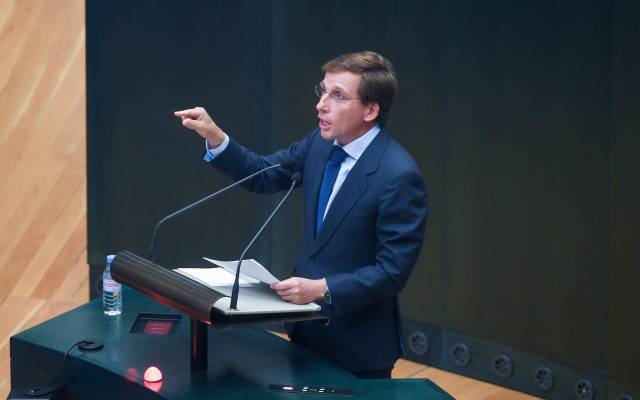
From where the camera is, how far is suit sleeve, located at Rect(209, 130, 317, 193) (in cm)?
253

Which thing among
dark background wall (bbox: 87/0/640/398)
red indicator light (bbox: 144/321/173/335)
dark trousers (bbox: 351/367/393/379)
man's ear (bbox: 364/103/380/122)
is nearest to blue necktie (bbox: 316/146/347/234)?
man's ear (bbox: 364/103/380/122)

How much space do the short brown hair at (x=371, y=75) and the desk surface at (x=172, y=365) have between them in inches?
23.7

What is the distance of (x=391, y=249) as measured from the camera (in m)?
2.24

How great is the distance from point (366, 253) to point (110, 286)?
674 mm

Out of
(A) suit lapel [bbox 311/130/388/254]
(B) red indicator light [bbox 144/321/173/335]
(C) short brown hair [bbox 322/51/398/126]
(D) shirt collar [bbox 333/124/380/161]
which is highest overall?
(C) short brown hair [bbox 322/51/398/126]

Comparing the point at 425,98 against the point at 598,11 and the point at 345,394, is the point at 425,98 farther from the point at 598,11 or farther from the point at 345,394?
the point at 345,394

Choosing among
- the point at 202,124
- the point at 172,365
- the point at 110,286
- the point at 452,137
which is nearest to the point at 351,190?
the point at 202,124

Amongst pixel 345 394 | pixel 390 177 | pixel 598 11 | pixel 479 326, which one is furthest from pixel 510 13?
pixel 345 394

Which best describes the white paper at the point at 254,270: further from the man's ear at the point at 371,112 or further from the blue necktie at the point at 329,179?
the man's ear at the point at 371,112

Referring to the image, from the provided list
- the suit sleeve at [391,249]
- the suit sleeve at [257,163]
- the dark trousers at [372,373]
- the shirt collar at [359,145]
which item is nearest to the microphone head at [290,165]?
the suit sleeve at [257,163]

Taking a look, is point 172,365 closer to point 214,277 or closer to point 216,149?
point 214,277

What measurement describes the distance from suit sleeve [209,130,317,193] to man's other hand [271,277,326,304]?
42 cm

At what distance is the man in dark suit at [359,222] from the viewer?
224cm

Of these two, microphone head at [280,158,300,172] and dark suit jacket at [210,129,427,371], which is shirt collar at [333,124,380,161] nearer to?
dark suit jacket at [210,129,427,371]
